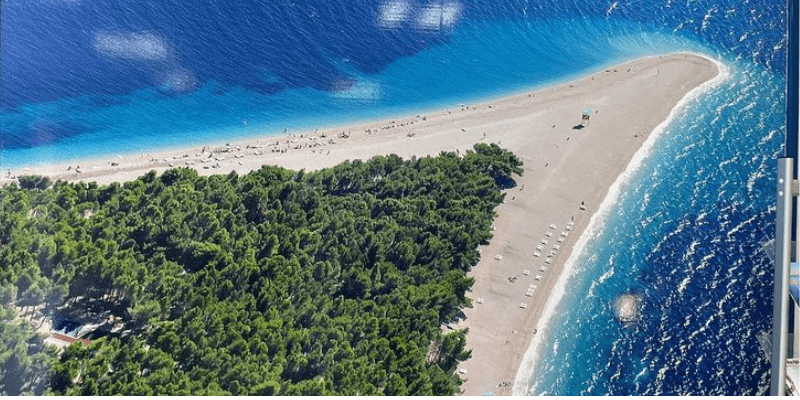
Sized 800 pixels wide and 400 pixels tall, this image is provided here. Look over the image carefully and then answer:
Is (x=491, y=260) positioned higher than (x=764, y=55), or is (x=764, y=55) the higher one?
(x=764, y=55)

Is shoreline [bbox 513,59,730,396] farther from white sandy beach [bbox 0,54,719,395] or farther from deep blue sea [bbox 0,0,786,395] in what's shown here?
deep blue sea [bbox 0,0,786,395]

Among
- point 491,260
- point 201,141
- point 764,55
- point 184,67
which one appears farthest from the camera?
point 764,55

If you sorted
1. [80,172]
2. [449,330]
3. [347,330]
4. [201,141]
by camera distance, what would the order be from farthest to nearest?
[201,141] < [80,172] < [449,330] < [347,330]

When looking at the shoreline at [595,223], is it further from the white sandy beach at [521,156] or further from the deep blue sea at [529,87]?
the deep blue sea at [529,87]

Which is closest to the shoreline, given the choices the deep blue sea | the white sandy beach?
the white sandy beach

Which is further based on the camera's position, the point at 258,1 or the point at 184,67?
the point at 258,1

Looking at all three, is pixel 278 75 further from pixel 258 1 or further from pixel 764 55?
pixel 764 55

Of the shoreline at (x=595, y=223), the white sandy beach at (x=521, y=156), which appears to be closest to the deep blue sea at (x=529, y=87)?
the shoreline at (x=595, y=223)

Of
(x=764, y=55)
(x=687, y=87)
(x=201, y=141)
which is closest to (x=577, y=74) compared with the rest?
(x=687, y=87)
